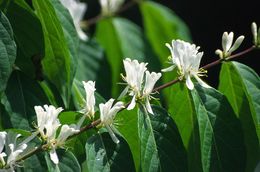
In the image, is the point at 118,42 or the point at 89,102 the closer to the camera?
the point at 89,102

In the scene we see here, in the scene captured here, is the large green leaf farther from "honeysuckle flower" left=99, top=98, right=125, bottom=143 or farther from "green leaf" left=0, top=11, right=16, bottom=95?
"green leaf" left=0, top=11, right=16, bottom=95

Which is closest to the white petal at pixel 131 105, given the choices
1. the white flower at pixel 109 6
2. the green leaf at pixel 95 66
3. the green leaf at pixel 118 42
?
the green leaf at pixel 95 66

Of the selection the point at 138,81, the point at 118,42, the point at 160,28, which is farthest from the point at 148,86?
the point at 160,28

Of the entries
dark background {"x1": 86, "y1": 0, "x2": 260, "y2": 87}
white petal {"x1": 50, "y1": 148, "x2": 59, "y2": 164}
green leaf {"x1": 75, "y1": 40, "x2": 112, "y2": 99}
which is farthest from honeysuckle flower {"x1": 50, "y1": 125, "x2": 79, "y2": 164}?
dark background {"x1": 86, "y1": 0, "x2": 260, "y2": 87}

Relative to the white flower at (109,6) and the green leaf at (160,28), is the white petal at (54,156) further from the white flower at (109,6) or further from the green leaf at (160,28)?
the white flower at (109,6)

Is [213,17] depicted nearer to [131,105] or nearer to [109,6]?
[109,6]

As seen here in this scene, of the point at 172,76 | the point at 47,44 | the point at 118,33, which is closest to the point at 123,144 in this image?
the point at 47,44

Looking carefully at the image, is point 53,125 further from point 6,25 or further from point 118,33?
point 118,33
